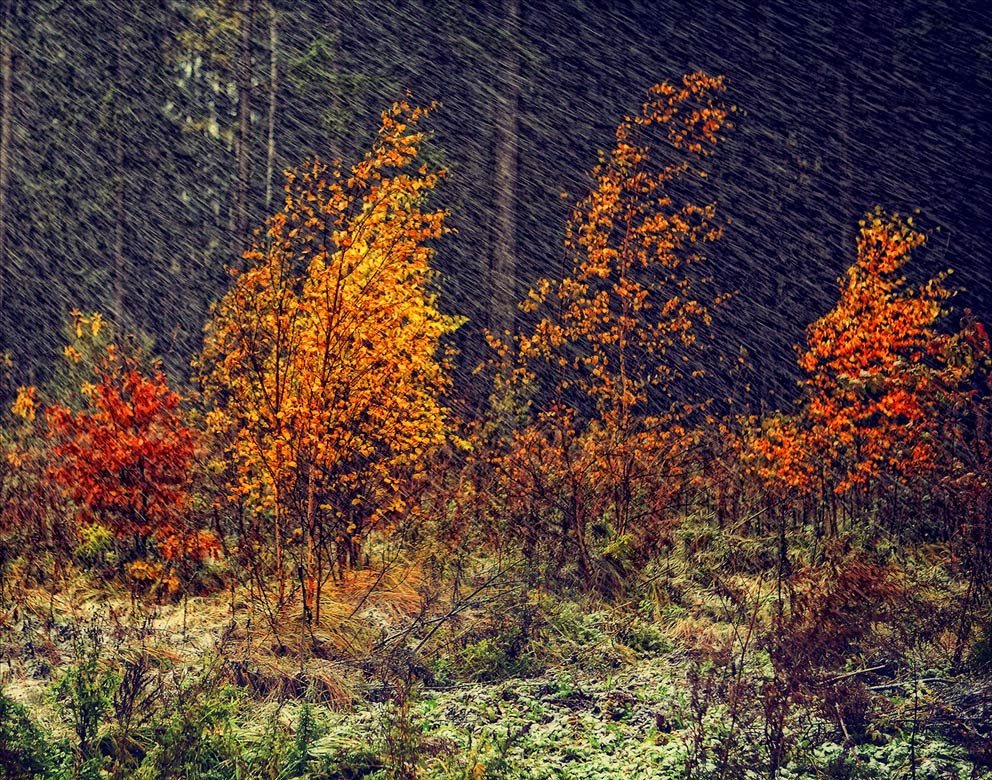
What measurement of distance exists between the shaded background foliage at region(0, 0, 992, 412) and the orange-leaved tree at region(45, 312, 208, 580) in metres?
4.54

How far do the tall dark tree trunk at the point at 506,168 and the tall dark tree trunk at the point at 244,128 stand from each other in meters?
6.12

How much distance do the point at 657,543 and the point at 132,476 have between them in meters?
4.84

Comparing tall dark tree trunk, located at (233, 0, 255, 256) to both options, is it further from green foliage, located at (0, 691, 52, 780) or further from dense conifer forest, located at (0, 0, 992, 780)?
green foliage, located at (0, 691, 52, 780)

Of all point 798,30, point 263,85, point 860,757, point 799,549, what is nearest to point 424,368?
point 799,549

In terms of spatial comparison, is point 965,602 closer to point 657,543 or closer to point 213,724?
point 657,543

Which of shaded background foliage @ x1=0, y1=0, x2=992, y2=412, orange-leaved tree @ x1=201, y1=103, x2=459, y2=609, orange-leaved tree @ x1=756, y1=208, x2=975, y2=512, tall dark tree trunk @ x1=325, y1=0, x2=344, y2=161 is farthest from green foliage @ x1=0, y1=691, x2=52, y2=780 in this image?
tall dark tree trunk @ x1=325, y1=0, x2=344, y2=161

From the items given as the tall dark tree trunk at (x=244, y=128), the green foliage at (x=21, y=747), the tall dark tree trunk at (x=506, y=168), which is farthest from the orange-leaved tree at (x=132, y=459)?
the tall dark tree trunk at (x=244, y=128)

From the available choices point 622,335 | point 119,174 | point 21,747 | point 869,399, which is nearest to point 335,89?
point 119,174

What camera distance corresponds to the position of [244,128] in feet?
73.9

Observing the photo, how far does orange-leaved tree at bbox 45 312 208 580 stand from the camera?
8945mm

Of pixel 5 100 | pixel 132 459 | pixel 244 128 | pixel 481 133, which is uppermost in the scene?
pixel 5 100

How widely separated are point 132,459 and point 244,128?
15157 mm

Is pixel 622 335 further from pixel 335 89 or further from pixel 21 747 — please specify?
Result: pixel 335 89

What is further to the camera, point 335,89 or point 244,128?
point 244,128
